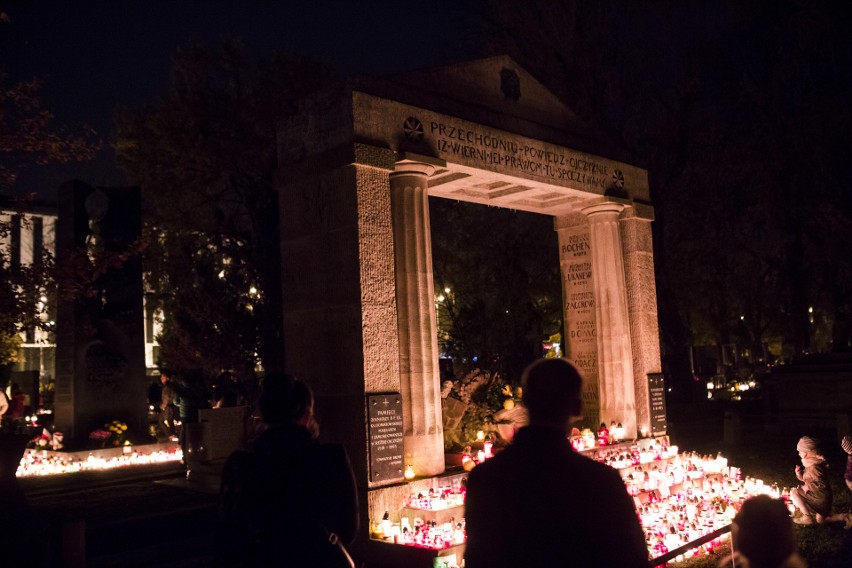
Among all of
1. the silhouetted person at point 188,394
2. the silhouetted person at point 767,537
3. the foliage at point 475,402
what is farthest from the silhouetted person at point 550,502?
the silhouetted person at point 188,394

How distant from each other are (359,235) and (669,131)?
663 inches

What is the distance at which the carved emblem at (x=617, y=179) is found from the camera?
40.1 ft

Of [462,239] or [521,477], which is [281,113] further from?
[521,477]

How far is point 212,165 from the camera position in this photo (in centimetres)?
2475

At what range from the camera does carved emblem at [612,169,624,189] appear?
1223cm

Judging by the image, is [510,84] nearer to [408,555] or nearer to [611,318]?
[611,318]

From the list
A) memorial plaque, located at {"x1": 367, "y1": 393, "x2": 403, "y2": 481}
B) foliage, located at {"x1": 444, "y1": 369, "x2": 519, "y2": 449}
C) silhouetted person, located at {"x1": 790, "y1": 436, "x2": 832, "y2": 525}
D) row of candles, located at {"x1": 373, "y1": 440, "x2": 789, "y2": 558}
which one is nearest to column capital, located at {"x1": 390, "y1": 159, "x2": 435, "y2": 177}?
memorial plaque, located at {"x1": 367, "y1": 393, "x2": 403, "y2": 481}

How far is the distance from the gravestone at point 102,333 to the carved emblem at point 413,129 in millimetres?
10593

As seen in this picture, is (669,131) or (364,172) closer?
(364,172)

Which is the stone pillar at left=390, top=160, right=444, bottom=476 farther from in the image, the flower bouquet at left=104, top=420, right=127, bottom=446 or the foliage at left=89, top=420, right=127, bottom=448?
the flower bouquet at left=104, top=420, right=127, bottom=446

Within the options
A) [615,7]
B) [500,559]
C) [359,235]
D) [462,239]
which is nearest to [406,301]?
[359,235]

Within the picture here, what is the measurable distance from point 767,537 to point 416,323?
588 centimetres

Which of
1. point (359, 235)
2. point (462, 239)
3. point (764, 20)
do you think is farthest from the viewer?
point (462, 239)

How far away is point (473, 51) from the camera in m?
23.7
